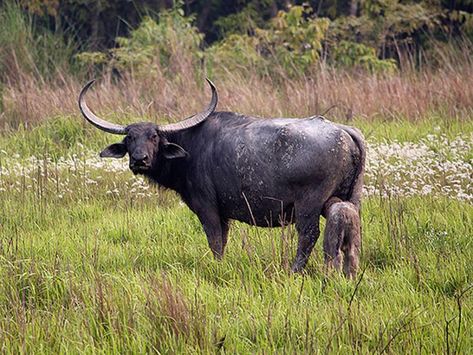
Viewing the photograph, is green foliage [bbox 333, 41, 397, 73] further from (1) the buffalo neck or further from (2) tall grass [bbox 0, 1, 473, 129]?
(1) the buffalo neck

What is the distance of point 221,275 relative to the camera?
231 inches

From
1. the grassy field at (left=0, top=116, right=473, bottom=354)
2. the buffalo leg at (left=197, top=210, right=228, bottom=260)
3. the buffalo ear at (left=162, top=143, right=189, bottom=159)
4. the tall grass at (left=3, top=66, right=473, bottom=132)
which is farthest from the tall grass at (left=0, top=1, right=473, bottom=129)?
the buffalo leg at (left=197, top=210, right=228, bottom=260)

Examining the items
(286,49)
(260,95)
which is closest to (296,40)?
(286,49)

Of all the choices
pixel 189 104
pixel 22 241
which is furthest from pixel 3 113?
pixel 22 241

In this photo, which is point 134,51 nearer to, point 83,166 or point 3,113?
point 3,113

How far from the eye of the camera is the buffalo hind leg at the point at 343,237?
5.64 meters

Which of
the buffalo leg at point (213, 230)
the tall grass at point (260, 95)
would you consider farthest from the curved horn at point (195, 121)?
the tall grass at point (260, 95)

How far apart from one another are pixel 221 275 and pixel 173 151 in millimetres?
1371

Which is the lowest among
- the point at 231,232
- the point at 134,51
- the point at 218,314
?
the point at 134,51

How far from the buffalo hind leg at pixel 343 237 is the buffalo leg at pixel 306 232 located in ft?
0.80

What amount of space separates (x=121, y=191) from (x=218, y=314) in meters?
4.05

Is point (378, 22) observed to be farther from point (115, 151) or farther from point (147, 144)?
point (147, 144)

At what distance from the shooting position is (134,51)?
1573cm

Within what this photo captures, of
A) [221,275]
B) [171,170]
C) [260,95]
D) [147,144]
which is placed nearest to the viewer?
[221,275]
